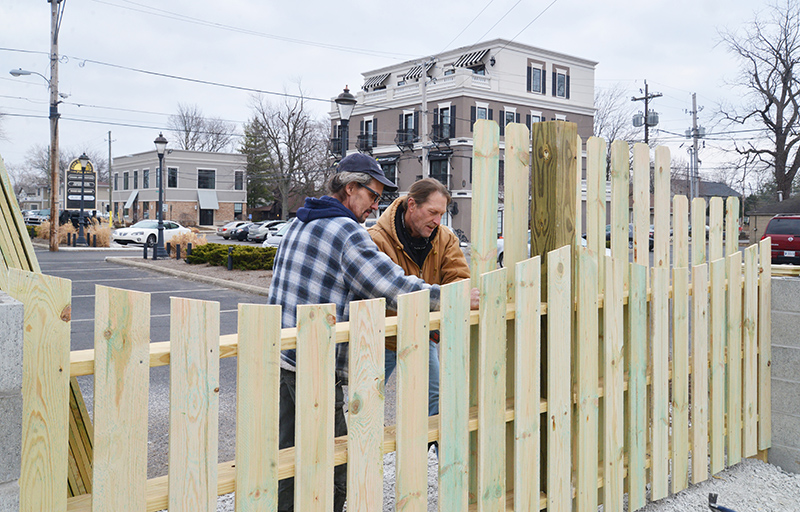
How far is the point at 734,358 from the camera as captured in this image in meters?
4.12

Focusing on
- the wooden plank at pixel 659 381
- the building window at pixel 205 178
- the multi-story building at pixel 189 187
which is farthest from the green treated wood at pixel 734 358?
the building window at pixel 205 178

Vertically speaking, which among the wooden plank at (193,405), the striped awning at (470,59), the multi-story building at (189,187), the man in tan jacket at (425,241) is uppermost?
the striped awning at (470,59)

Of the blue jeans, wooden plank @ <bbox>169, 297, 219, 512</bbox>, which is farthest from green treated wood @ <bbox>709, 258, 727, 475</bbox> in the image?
wooden plank @ <bbox>169, 297, 219, 512</bbox>

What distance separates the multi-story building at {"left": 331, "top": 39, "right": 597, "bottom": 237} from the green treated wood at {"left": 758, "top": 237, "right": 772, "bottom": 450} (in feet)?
122

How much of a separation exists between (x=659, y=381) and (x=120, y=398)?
2880mm

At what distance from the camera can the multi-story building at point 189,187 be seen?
190 ft

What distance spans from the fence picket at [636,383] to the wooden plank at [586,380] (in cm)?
31

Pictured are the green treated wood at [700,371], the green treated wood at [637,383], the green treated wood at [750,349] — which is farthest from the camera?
the green treated wood at [750,349]

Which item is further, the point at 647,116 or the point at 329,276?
the point at 647,116

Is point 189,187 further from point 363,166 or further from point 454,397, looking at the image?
point 454,397

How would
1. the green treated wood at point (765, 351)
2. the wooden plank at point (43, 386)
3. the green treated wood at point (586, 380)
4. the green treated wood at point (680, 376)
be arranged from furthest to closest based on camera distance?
the green treated wood at point (765, 351), the green treated wood at point (680, 376), the green treated wood at point (586, 380), the wooden plank at point (43, 386)

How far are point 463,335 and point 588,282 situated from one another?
0.88 metres

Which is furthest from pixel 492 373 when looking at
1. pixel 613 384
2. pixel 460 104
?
pixel 460 104

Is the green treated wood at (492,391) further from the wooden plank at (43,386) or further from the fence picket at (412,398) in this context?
the wooden plank at (43,386)
